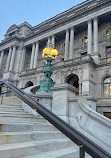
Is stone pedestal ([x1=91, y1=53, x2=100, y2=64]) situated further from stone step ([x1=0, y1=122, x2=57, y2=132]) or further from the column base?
stone step ([x1=0, y1=122, x2=57, y2=132])

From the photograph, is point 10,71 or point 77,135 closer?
point 77,135

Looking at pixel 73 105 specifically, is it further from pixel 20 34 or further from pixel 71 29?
pixel 20 34

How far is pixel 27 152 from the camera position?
2.53 metres

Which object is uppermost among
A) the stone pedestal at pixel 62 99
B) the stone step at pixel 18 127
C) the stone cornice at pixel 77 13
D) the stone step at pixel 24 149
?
the stone cornice at pixel 77 13

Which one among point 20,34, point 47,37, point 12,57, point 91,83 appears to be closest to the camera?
point 91,83

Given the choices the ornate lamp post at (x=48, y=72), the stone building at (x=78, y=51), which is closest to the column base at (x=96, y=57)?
the stone building at (x=78, y=51)

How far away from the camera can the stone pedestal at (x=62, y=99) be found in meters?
5.12

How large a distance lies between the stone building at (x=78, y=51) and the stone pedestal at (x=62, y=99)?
7332mm

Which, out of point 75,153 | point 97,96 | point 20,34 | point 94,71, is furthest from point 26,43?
point 75,153

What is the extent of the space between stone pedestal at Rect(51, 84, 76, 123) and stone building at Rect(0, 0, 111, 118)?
7.33 m

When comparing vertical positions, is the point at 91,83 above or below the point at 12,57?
below

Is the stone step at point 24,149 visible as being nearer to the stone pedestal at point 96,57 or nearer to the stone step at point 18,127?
the stone step at point 18,127

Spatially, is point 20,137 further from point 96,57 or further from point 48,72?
point 96,57

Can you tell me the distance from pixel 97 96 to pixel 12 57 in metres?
22.2
